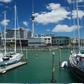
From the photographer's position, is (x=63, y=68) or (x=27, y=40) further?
(x=27, y=40)

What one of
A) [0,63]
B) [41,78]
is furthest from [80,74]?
[0,63]

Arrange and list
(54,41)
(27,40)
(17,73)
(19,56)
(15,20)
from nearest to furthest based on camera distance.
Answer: (17,73)
(19,56)
(15,20)
(27,40)
(54,41)

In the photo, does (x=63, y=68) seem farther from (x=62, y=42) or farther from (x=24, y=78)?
(x=62, y=42)

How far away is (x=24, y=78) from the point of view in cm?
2514

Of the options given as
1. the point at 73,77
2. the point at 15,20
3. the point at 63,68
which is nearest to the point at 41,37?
the point at 15,20

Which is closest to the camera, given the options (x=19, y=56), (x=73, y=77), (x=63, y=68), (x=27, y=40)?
(x=73, y=77)

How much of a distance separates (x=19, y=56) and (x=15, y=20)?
686 centimetres

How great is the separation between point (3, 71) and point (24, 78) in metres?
2.58

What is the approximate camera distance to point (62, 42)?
410 ft

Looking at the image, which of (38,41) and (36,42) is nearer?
(36,42)

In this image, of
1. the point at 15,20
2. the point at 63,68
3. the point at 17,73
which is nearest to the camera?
the point at 17,73

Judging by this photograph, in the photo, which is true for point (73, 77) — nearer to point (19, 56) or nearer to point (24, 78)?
point (24, 78)

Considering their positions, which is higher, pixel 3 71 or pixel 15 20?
pixel 15 20

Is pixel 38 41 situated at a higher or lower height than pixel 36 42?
higher
